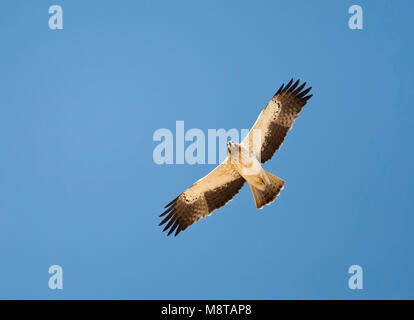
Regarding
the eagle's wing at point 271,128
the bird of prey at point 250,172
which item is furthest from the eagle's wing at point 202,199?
the eagle's wing at point 271,128

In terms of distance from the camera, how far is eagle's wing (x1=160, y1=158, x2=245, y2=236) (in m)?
10.9

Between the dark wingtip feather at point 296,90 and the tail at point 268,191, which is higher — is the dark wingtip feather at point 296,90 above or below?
above

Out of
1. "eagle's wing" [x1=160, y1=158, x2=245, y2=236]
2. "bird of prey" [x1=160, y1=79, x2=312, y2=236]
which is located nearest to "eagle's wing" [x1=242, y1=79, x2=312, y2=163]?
"bird of prey" [x1=160, y1=79, x2=312, y2=236]

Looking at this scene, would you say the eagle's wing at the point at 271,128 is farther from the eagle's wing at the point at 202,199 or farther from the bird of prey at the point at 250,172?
the eagle's wing at the point at 202,199

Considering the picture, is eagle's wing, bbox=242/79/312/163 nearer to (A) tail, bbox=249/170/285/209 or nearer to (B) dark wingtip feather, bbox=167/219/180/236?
(A) tail, bbox=249/170/285/209

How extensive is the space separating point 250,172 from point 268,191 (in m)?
0.53

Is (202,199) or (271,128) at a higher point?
(271,128)

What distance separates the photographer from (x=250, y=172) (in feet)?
34.4

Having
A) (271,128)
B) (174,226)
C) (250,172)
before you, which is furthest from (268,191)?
(174,226)

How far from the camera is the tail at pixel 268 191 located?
10565 millimetres

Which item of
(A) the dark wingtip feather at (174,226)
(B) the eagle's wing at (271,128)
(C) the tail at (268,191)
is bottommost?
(A) the dark wingtip feather at (174,226)

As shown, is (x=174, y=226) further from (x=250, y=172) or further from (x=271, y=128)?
(x=271, y=128)

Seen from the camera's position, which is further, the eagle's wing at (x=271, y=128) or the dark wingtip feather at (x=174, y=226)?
the dark wingtip feather at (x=174, y=226)
